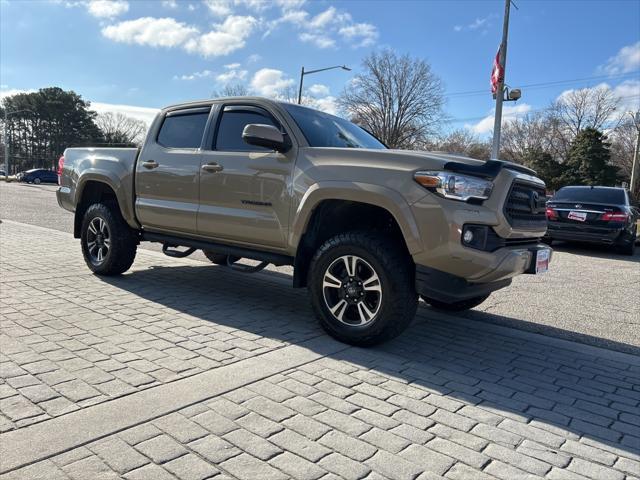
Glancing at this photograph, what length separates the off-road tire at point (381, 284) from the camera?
12.0 ft

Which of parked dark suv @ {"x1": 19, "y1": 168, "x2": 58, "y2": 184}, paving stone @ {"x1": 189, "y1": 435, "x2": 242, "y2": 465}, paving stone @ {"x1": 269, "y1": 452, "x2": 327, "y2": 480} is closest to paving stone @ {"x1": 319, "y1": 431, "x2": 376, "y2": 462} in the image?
paving stone @ {"x1": 269, "y1": 452, "x2": 327, "y2": 480}

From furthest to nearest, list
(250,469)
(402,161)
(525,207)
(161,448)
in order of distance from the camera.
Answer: (525,207)
(402,161)
(161,448)
(250,469)

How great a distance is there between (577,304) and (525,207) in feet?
8.78

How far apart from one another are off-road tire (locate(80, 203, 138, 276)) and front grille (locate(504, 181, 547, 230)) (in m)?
4.34

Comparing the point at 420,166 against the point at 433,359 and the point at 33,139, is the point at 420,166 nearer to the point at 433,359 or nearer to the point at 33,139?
the point at 433,359

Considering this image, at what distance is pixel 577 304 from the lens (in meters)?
5.91

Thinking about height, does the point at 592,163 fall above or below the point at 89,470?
above

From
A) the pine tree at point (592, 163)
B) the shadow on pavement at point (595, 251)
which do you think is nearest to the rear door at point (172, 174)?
the shadow on pavement at point (595, 251)

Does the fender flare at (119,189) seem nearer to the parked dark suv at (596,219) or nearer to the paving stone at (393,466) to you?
the paving stone at (393,466)

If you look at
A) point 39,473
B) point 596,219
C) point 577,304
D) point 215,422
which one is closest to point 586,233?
point 596,219

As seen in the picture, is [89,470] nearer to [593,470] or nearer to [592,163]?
[593,470]

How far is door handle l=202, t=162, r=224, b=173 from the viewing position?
4746 millimetres

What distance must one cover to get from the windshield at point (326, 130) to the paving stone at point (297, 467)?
9.05 ft

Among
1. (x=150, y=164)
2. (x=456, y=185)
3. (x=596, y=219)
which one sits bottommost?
(x=596, y=219)
